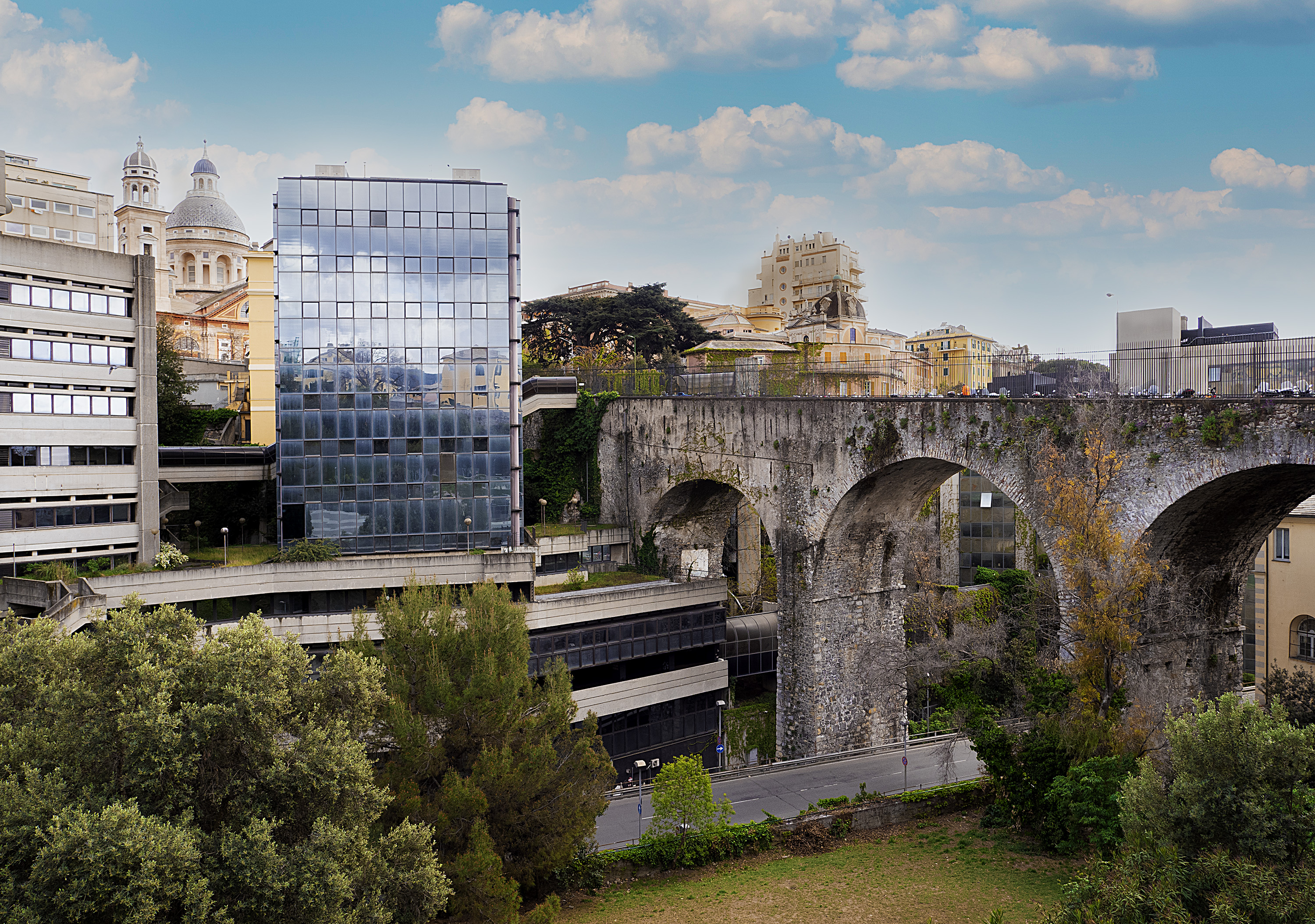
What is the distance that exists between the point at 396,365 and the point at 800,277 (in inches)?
2414

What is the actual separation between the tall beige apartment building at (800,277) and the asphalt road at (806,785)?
53.9 meters

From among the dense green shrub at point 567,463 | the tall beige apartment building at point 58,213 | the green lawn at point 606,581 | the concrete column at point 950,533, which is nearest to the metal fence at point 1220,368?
the green lawn at point 606,581

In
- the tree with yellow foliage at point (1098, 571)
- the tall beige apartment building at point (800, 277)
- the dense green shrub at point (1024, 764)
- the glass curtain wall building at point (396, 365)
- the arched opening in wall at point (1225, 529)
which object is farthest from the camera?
the tall beige apartment building at point (800, 277)

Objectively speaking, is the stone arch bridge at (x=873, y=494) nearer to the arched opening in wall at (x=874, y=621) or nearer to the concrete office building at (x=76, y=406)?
the arched opening in wall at (x=874, y=621)

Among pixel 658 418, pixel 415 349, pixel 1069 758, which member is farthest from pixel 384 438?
pixel 1069 758

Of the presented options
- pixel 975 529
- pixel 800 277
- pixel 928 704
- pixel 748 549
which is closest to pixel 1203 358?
pixel 928 704

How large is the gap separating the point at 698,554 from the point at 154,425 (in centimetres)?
2153

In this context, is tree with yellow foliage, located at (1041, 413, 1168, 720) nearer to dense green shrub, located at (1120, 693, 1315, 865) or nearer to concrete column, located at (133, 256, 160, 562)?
dense green shrub, located at (1120, 693, 1315, 865)

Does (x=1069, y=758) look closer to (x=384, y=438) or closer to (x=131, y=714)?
(x=131, y=714)

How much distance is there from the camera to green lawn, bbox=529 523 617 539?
37625 mm

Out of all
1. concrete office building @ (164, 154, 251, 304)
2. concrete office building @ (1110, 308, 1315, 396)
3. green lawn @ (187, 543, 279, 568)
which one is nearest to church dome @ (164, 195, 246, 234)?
concrete office building @ (164, 154, 251, 304)

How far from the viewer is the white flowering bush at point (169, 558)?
29.3 m

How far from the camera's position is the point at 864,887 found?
20078 millimetres

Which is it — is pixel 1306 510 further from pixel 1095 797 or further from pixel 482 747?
pixel 482 747
